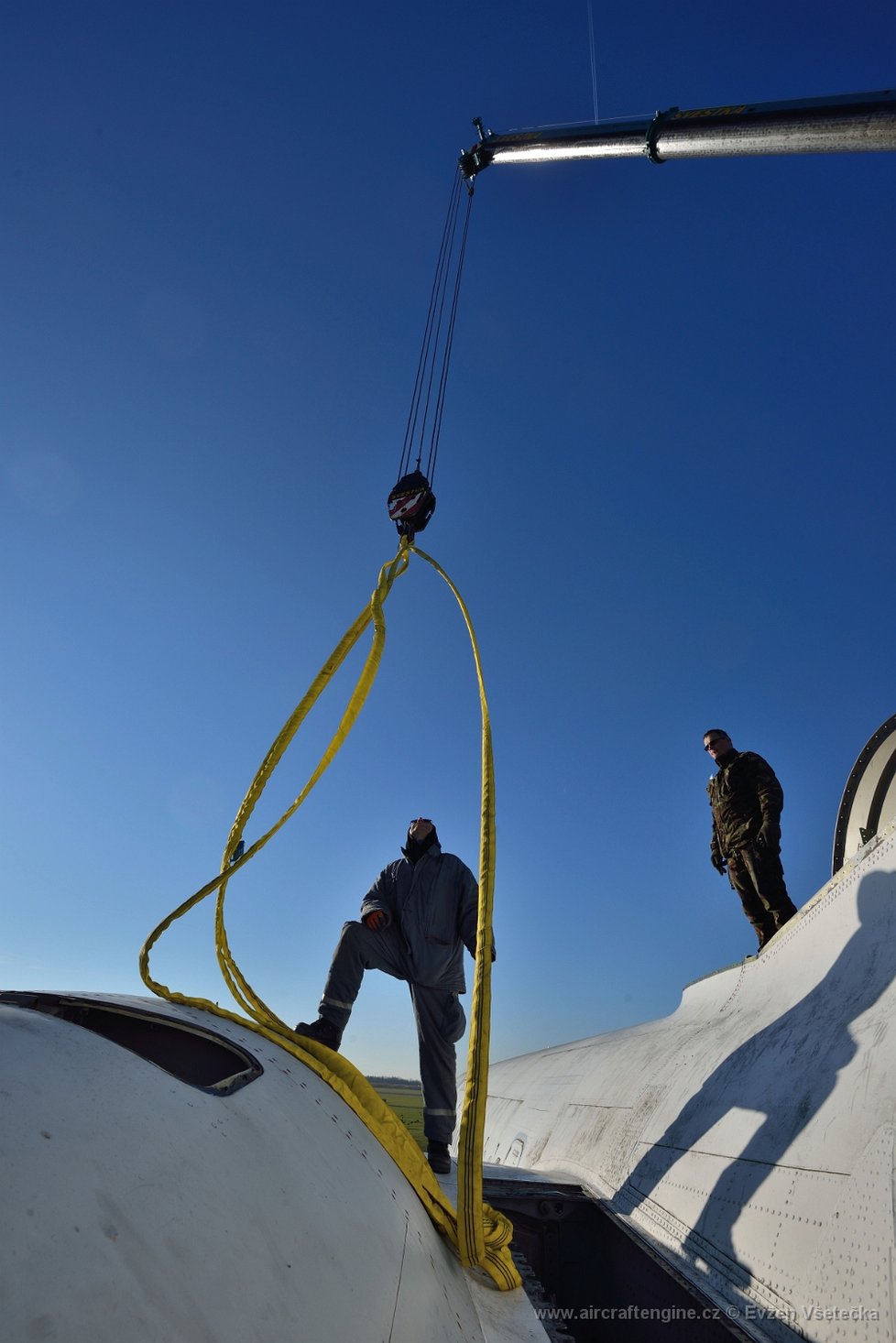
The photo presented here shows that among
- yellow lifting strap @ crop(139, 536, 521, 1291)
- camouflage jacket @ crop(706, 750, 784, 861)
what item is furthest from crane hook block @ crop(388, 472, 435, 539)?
camouflage jacket @ crop(706, 750, 784, 861)


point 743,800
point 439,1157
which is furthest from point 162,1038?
point 743,800

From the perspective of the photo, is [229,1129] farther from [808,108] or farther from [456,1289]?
[808,108]

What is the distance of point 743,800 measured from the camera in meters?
6.84

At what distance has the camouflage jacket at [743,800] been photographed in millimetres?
6469

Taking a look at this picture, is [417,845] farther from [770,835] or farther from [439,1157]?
[770,835]

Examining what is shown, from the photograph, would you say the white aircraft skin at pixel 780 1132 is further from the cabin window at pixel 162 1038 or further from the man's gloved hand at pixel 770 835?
the cabin window at pixel 162 1038

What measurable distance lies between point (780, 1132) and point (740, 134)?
26.7 feet

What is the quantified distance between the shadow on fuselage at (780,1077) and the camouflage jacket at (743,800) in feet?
7.52

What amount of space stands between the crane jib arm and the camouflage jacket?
16.9 feet

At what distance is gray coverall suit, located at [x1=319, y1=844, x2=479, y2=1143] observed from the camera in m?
4.43

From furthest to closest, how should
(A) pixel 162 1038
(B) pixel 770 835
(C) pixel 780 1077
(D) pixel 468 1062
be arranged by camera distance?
(B) pixel 770 835 → (C) pixel 780 1077 → (D) pixel 468 1062 → (A) pixel 162 1038

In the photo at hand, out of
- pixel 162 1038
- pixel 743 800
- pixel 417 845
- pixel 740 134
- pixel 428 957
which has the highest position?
pixel 740 134

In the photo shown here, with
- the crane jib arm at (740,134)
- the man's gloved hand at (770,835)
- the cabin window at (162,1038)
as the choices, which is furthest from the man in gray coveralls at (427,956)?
the crane jib arm at (740,134)

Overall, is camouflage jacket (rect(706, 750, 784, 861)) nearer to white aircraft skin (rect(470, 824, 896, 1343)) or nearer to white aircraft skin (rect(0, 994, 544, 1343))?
white aircraft skin (rect(470, 824, 896, 1343))
